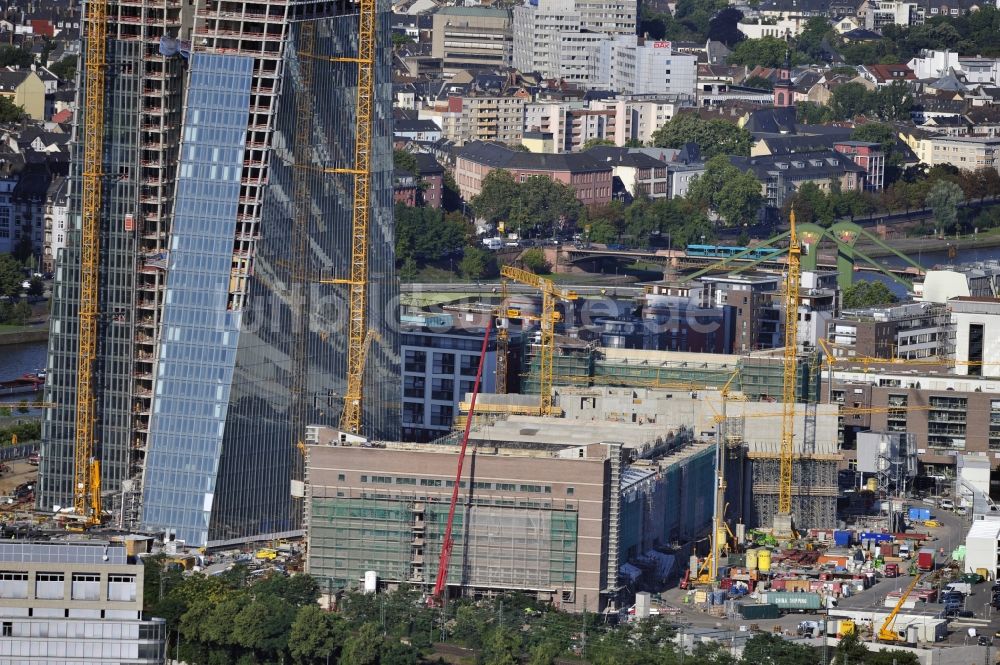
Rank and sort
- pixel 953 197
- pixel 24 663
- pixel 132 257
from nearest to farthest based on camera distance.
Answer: pixel 24 663 → pixel 132 257 → pixel 953 197

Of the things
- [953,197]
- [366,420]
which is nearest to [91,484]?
[366,420]

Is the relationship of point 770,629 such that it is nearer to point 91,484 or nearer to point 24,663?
point 91,484

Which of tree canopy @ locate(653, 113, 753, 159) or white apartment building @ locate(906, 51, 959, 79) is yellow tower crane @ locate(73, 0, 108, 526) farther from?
white apartment building @ locate(906, 51, 959, 79)

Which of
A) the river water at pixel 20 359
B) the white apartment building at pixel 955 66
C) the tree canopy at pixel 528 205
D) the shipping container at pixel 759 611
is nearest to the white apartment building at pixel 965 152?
the white apartment building at pixel 955 66

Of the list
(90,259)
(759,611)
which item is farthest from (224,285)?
(759,611)

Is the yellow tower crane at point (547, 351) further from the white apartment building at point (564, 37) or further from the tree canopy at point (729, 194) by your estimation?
the white apartment building at point (564, 37)

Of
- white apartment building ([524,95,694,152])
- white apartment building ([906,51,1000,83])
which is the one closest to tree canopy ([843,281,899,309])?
white apartment building ([524,95,694,152])

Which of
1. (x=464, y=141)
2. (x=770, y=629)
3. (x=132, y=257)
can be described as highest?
(x=464, y=141)
